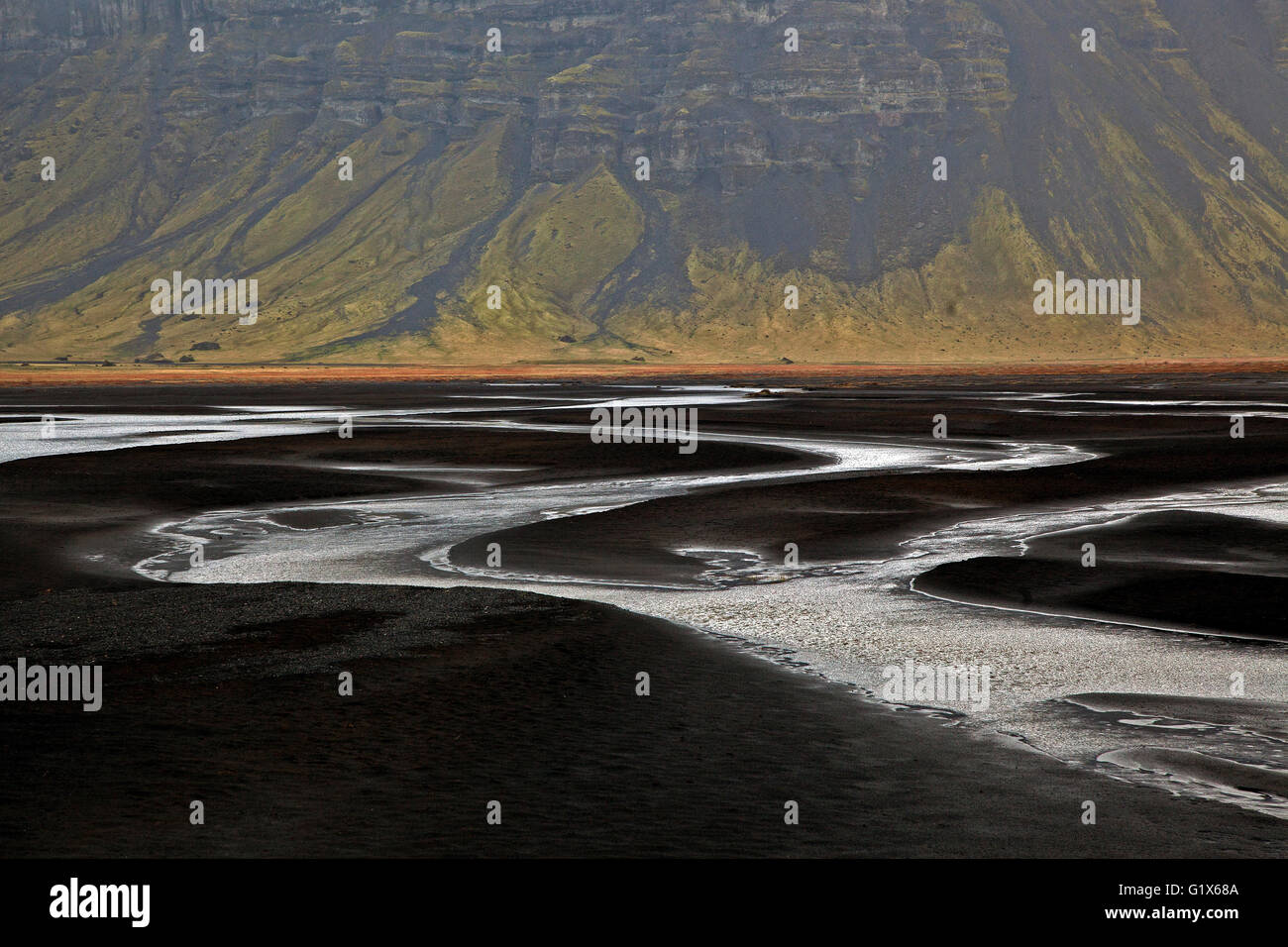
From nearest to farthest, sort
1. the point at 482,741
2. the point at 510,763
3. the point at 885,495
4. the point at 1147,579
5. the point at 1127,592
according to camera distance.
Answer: the point at 510,763
the point at 482,741
the point at 1127,592
the point at 1147,579
the point at 885,495

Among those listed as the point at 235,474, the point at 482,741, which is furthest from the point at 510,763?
the point at 235,474

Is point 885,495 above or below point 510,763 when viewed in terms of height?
below

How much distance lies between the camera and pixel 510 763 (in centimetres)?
1177

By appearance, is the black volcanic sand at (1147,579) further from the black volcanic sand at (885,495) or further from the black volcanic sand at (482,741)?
the black volcanic sand at (482,741)

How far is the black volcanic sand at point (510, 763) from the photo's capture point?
977cm

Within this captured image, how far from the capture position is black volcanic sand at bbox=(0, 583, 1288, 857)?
32.0 feet

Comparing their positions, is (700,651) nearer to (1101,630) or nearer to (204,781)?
(1101,630)

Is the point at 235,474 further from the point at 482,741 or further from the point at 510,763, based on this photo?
the point at 510,763

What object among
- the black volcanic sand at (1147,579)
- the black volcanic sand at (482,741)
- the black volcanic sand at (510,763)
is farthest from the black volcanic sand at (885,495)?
the black volcanic sand at (510,763)

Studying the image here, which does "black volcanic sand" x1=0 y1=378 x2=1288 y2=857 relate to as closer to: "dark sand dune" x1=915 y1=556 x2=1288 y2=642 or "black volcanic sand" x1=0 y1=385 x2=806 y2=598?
"black volcanic sand" x1=0 y1=385 x2=806 y2=598

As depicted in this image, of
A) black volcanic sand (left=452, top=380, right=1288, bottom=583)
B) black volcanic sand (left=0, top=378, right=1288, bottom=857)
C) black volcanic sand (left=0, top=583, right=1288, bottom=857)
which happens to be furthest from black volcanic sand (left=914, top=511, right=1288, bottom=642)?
black volcanic sand (left=0, top=583, right=1288, bottom=857)

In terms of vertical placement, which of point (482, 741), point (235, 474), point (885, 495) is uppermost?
point (482, 741)

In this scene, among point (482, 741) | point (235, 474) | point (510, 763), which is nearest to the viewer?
point (510, 763)

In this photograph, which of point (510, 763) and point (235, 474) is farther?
point (235, 474)
